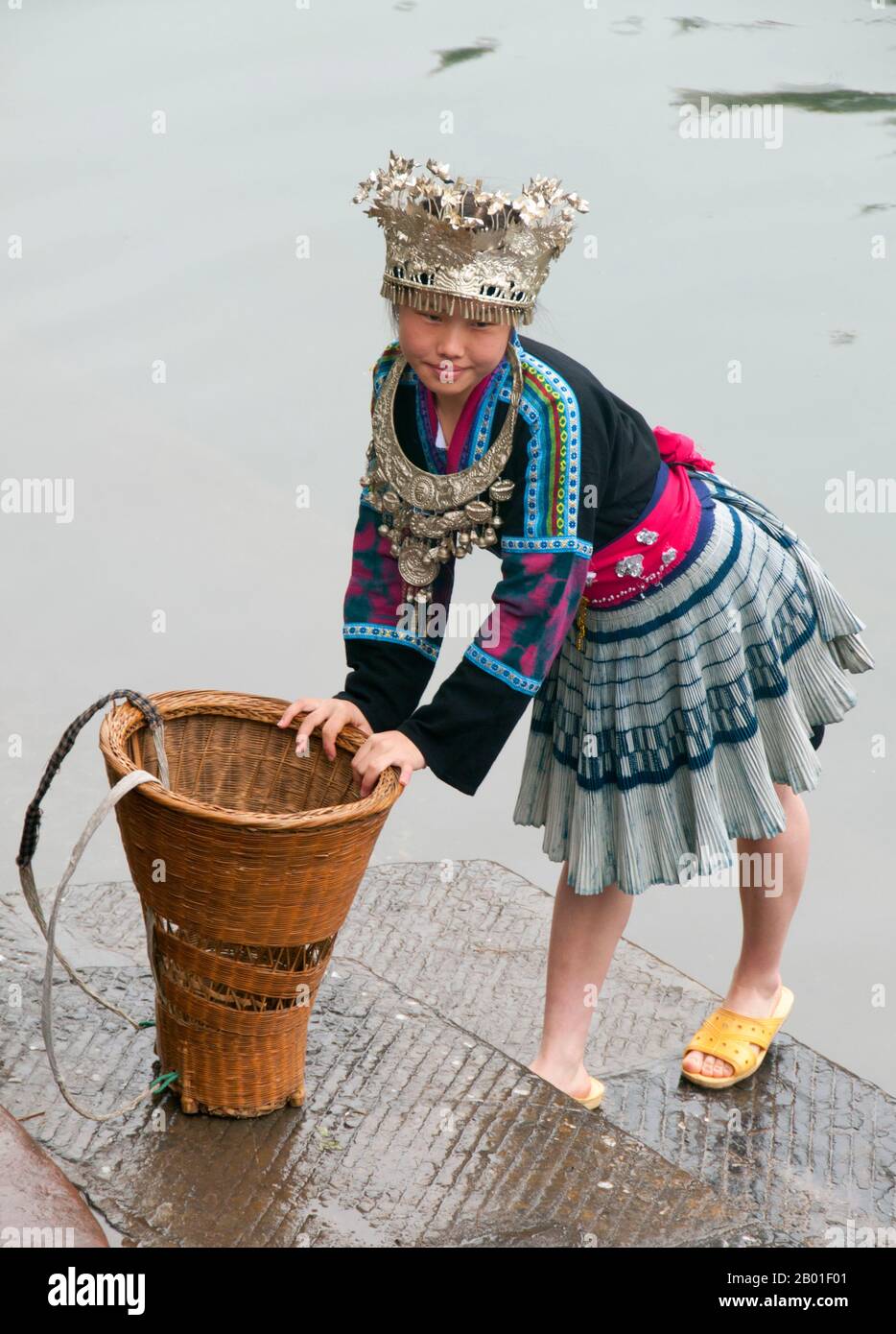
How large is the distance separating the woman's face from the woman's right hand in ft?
1.46

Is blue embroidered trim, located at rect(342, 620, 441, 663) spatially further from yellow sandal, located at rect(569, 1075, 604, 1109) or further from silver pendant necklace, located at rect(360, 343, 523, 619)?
yellow sandal, located at rect(569, 1075, 604, 1109)

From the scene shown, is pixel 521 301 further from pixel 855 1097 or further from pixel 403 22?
pixel 403 22

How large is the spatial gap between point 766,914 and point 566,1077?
42 centimetres

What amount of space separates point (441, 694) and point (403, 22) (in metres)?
5.63

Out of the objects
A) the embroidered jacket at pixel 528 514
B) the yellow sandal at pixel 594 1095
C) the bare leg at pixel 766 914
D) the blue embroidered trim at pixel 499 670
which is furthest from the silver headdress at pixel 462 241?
the yellow sandal at pixel 594 1095

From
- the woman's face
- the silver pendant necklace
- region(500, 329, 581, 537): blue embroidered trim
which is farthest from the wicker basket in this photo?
the woman's face

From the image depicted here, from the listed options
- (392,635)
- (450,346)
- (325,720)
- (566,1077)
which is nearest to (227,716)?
(325,720)

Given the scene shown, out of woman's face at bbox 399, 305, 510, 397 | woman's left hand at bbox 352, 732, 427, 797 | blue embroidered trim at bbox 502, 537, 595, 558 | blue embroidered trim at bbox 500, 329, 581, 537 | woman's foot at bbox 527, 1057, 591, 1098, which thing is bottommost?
woman's foot at bbox 527, 1057, 591, 1098

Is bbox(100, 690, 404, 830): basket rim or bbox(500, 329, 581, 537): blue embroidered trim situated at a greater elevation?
bbox(500, 329, 581, 537): blue embroidered trim

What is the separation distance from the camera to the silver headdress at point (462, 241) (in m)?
1.87

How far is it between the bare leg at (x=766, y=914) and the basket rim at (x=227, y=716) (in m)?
0.72

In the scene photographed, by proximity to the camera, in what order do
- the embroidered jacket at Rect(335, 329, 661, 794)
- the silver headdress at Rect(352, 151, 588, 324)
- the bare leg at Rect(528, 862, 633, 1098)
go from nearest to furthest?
the silver headdress at Rect(352, 151, 588, 324) → the embroidered jacket at Rect(335, 329, 661, 794) → the bare leg at Rect(528, 862, 633, 1098)

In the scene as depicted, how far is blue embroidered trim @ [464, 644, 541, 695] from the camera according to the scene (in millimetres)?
2012
